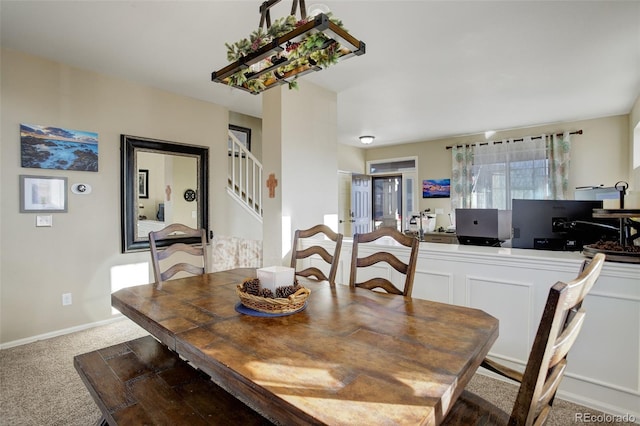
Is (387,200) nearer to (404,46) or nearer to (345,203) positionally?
(345,203)

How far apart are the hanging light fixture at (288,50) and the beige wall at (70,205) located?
7.72ft

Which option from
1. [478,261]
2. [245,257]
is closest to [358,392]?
[478,261]

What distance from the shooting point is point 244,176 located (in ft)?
16.4

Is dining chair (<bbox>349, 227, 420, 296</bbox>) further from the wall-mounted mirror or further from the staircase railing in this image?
the staircase railing

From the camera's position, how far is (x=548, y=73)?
3.36 m

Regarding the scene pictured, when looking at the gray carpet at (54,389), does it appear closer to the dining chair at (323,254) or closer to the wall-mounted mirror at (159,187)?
the wall-mounted mirror at (159,187)

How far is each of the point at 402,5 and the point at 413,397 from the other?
92.8 inches

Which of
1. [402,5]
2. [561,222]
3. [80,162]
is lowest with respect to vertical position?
[561,222]

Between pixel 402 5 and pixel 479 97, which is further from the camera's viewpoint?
pixel 479 97

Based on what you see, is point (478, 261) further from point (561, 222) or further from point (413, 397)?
point (413, 397)

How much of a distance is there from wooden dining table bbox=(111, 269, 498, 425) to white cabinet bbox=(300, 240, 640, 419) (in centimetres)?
96

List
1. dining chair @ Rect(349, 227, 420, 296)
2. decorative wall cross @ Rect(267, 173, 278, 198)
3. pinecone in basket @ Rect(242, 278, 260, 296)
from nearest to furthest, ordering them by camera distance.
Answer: pinecone in basket @ Rect(242, 278, 260, 296)
dining chair @ Rect(349, 227, 420, 296)
decorative wall cross @ Rect(267, 173, 278, 198)

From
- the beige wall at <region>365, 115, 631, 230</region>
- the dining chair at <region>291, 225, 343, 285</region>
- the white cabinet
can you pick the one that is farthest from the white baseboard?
the beige wall at <region>365, 115, 631, 230</region>

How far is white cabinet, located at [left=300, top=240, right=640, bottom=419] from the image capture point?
1866 millimetres
